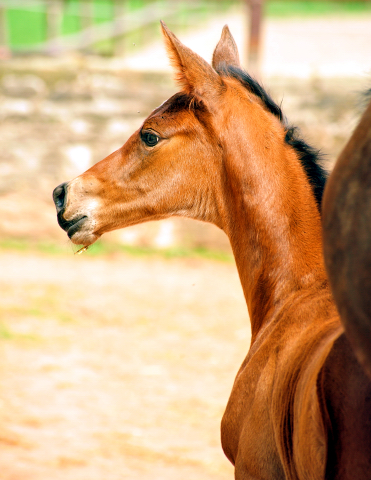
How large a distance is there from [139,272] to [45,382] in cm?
264

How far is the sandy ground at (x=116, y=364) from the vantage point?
3.38 meters

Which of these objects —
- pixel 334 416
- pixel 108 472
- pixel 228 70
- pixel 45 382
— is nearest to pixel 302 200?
pixel 228 70

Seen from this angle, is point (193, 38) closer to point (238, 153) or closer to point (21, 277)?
point (21, 277)

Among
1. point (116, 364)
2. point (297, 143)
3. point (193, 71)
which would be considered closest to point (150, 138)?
point (193, 71)

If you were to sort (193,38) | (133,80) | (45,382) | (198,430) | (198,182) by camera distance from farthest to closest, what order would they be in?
(193,38) → (133,80) → (45,382) → (198,430) → (198,182)

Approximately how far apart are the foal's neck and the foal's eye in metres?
0.34

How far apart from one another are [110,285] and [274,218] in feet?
14.6

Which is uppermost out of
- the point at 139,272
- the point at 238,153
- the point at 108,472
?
the point at 238,153

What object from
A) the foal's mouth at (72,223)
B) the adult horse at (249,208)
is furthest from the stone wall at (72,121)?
the foal's mouth at (72,223)

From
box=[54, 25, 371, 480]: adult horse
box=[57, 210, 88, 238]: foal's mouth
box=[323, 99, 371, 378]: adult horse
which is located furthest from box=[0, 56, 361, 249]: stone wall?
box=[323, 99, 371, 378]: adult horse

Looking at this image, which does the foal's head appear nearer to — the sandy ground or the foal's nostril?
the foal's nostril

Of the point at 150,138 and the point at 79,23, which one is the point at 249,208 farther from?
the point at 79,23

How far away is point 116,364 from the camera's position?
465 centimetres

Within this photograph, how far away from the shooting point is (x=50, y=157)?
7.42 m
